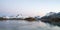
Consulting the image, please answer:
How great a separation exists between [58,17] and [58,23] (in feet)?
2.04

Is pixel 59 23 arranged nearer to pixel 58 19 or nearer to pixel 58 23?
pixel 58 23

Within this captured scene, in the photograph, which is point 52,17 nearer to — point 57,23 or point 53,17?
point 53,17

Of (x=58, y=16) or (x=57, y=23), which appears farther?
(x=57, y=23)

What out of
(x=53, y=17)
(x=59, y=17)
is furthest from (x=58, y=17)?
(x=53, y=17)

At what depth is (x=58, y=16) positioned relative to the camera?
4805 mm

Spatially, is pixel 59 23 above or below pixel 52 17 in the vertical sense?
below

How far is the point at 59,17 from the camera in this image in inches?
186

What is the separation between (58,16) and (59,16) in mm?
59

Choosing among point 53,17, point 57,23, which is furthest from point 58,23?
point 53,17

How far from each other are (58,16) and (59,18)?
0.19 metres

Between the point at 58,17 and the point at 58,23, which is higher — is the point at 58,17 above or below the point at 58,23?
above

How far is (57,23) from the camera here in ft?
17.1

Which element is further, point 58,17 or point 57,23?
point 57,23

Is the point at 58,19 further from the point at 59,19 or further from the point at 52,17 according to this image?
the point at 52,17
